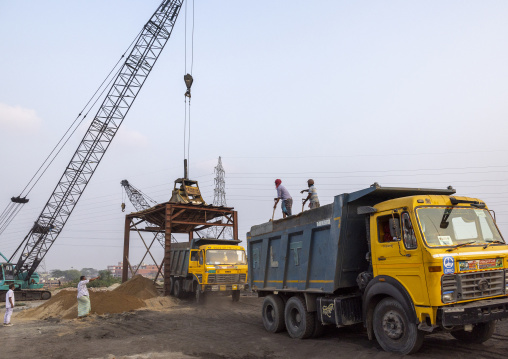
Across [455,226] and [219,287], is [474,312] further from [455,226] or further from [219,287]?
[219,287]

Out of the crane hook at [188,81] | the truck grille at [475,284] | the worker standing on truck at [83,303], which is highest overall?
the crane hook at [188,81]

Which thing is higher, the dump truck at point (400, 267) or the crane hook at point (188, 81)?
the crane hook at point (188, 81)

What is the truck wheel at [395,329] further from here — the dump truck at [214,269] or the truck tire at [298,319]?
the dump truck at [214,269]

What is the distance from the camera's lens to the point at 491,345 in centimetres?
778

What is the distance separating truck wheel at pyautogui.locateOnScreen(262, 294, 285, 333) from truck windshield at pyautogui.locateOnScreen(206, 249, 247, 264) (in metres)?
9.12

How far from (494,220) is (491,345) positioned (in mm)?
2450

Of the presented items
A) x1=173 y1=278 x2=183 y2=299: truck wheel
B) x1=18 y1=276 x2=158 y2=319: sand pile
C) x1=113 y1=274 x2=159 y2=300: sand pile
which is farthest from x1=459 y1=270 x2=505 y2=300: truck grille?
x1=113 y1=274 x2=159 y2=300: sand pile

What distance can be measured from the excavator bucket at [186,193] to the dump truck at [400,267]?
673 inches

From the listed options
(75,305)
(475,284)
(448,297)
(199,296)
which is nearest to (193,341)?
(448,297)

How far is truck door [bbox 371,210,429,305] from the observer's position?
264 inches

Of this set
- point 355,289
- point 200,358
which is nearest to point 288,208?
point 355,289

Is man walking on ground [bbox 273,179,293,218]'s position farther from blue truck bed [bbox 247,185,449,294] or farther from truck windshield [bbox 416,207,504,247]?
truck windshield [bbox 416,207,504,247]

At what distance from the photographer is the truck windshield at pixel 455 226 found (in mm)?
6957

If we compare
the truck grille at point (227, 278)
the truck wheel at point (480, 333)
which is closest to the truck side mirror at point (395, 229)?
the truck wheel at point (480, 333)
